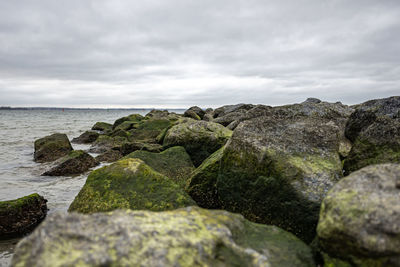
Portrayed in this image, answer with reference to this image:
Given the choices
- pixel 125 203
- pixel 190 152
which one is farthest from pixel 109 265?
pixel 190 152

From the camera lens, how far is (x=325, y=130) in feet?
16.9

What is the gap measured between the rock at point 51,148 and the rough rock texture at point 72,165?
286 cm

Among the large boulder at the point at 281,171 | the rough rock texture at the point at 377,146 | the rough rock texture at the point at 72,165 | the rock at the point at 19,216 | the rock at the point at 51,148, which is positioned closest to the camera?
the large boulder at the point at 281,171

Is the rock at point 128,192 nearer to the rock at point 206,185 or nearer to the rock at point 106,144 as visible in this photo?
the rock at point 206,185

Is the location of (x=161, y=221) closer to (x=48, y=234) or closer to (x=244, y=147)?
(x=48, y=234)

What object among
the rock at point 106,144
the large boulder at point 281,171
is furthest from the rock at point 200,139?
the rock at point 106,144

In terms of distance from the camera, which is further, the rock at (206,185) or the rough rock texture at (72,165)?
the rough rock texture at (72,165)

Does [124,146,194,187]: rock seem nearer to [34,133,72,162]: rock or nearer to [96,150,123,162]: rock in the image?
[96,150,123,162]: rock

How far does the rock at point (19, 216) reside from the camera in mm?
5621

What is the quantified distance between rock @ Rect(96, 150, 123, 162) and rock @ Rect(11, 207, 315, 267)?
10.4 m

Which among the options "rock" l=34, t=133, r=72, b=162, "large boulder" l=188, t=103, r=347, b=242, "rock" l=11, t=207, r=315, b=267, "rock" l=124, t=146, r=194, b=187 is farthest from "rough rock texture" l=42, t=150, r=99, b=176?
"rock" l=11, t=207, r=315, b=267

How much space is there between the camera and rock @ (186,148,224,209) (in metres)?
5.68

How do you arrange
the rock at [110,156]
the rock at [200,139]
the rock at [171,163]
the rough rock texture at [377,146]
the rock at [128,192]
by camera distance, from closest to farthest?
the rock at [128,192] < the rough rock texture at [377,146] < the rock at [171,163] < the rock at [200,139] < the rock at [110,156]

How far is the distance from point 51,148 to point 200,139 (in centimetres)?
812
